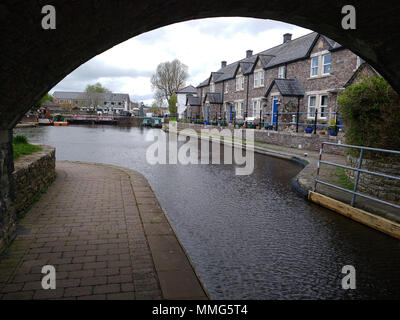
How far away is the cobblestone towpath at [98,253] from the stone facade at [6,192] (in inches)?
7.0

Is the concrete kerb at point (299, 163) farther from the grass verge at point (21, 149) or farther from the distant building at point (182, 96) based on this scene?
the distant building at point (182, 96)

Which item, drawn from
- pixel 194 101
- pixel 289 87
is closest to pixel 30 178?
pixel 289 87

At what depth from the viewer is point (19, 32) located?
2596 millimetres

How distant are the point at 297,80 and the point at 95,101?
90.6 meters

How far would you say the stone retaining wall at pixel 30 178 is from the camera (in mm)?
5016

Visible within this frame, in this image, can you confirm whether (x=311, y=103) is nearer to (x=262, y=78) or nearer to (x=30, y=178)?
(x=262, y=78)

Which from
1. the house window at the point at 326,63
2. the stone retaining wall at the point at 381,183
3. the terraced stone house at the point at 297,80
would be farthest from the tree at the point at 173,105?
the stone retaining wall at the point at 381,183

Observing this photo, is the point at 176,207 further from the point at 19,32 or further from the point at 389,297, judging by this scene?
the point at 19,32

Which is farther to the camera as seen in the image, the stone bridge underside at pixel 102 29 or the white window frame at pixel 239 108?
the white window frame at pixel 239 108

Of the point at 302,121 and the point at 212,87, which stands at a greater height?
the point at 212,87

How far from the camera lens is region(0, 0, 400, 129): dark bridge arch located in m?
2.64

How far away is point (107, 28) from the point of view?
3.07m

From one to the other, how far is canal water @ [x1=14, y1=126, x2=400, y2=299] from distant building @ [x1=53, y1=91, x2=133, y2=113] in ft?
330

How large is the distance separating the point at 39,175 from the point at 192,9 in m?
5.02
